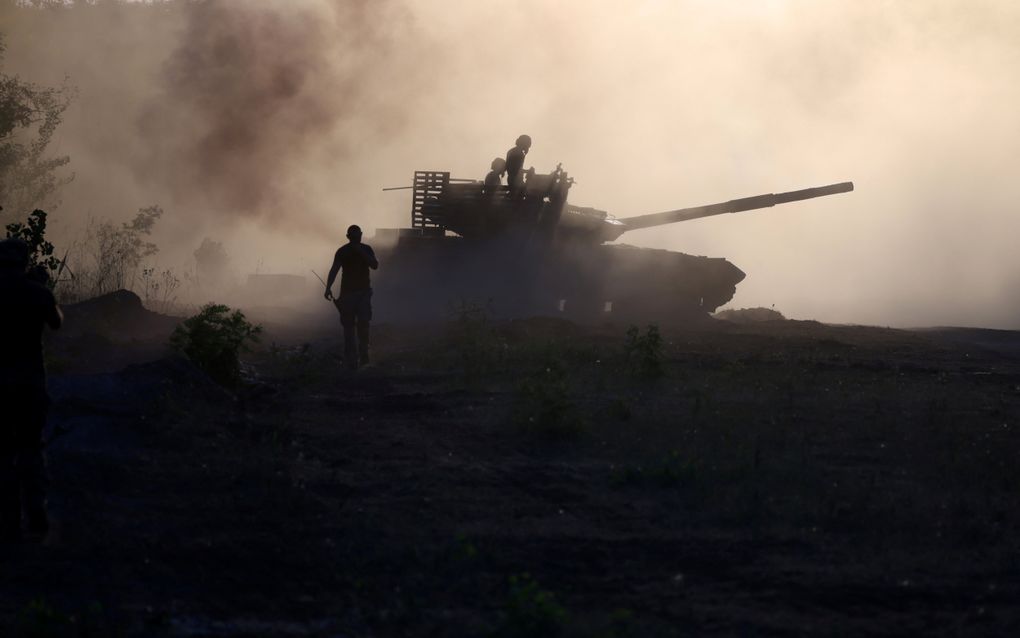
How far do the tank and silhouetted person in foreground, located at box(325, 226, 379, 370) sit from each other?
29.5 feet

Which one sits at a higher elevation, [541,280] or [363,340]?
[541,280]

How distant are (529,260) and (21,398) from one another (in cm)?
2019

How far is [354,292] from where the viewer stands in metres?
17.6

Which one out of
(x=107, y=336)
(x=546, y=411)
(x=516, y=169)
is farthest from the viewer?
(x=516, y=169)

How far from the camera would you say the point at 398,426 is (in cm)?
1251

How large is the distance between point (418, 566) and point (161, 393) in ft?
17.1

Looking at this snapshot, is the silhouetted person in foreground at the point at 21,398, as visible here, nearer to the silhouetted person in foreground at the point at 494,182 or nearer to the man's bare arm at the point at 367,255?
the man's bare arm at the point at 367,255

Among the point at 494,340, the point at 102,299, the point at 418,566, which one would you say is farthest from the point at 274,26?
the point at 418,566

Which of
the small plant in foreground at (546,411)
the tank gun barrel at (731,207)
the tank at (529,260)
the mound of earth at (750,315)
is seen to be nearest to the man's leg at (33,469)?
the small plant in foreground at (546,411)

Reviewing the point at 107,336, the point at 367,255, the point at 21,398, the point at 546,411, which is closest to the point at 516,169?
the point at 367,255

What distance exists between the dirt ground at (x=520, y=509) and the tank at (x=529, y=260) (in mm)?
11896

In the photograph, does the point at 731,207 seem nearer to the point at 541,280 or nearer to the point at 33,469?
the point at 541,280

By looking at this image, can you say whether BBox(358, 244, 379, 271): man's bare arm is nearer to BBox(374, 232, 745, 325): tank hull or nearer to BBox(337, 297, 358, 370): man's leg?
BBox(337, 297, 358, 370): man's leg

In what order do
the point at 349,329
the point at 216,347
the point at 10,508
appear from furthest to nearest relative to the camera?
the point at 349,329
the point at 216,347
the point at 10,508
